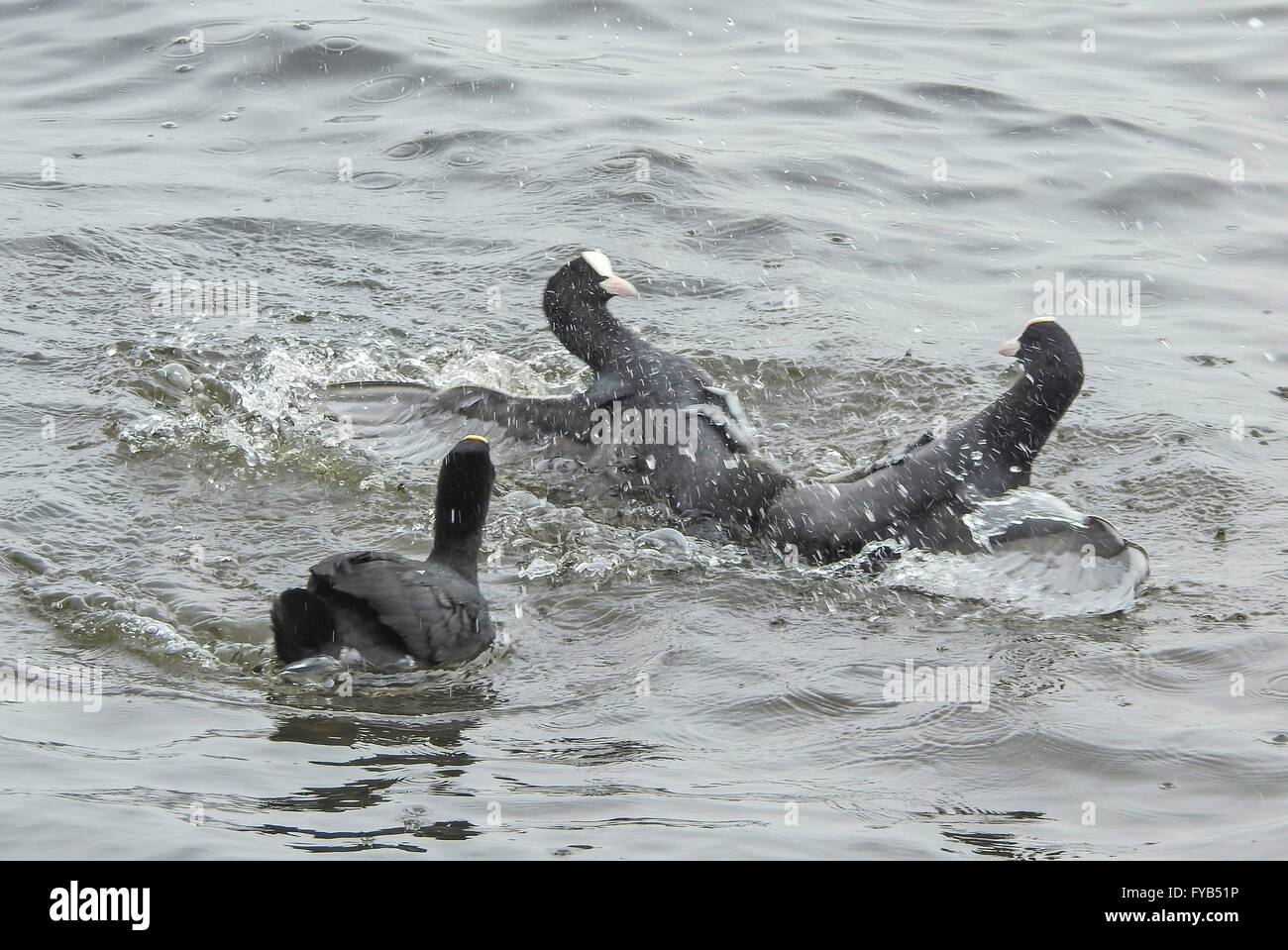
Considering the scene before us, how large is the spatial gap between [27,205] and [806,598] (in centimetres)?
660

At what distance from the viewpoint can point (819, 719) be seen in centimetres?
527

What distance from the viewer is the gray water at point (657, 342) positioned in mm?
4625

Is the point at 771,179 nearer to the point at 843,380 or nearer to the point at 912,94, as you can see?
the point at 912,94

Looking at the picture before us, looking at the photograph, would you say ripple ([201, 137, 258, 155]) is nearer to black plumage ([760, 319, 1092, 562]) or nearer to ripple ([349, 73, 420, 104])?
ripple ([349, 73, 420, 104])

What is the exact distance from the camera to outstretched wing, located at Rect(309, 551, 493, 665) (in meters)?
5.11

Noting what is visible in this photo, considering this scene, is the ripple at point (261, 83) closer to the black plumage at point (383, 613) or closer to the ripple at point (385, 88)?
the ripple at point (385, 88)

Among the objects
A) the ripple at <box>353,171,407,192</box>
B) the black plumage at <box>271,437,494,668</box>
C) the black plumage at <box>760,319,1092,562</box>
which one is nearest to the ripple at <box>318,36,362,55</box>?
the ripple at <box>353,171,407,192</box>

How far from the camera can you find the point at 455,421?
7.72m

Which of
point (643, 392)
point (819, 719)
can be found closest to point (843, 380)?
point (643, 392)

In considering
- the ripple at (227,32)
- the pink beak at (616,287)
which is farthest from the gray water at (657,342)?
the pink beak at (616,287)

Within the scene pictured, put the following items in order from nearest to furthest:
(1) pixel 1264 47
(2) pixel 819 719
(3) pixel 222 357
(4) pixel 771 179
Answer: (2) pixel 819 719 < (3) pixel 222 357 < (4) pixel 771 179 < (1) pixel 1264 47

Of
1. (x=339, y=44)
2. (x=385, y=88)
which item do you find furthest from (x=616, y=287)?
(x=339, y=44)

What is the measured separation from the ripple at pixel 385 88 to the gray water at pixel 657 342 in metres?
0.06

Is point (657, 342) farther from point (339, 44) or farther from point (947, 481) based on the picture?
point (339, 44)
